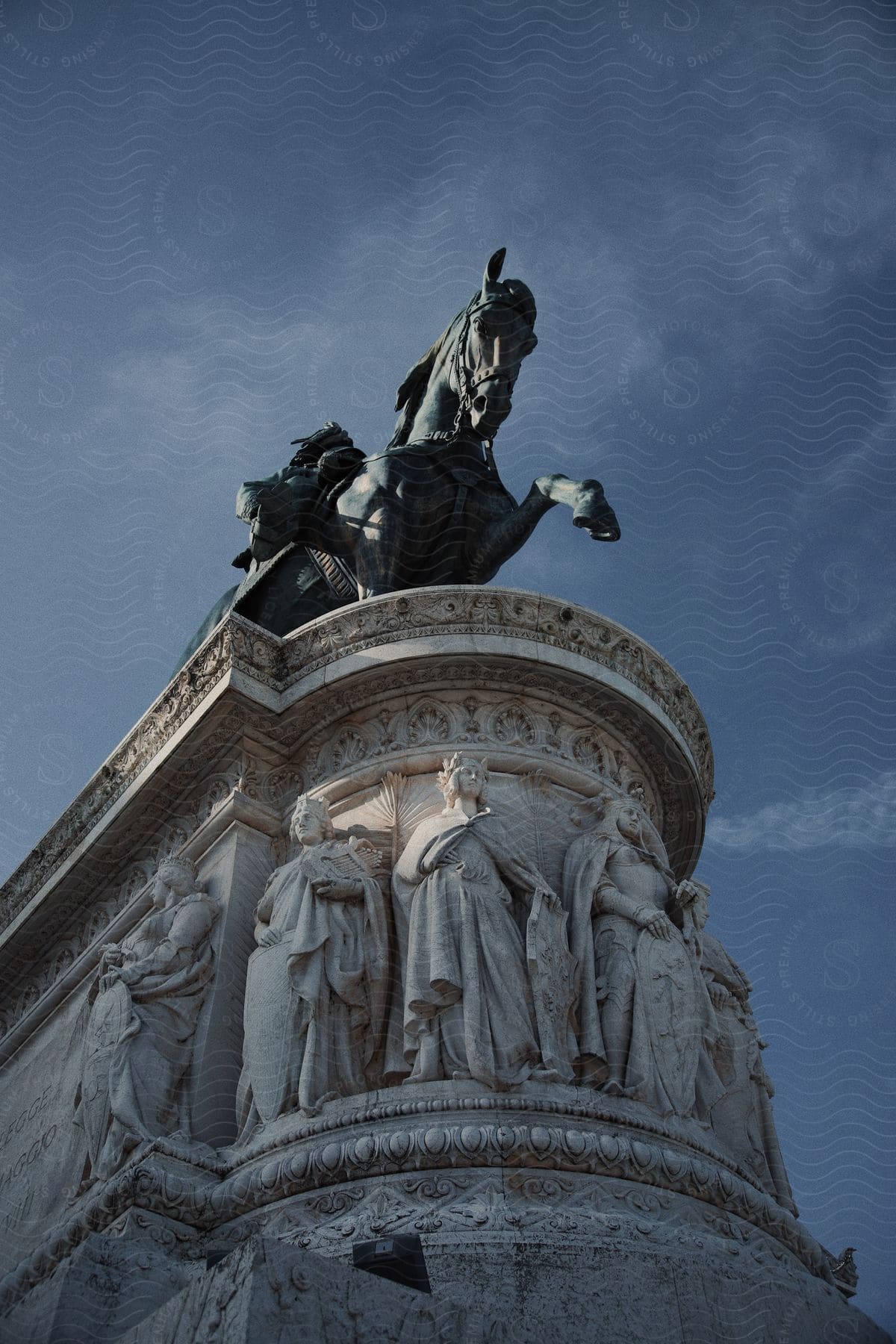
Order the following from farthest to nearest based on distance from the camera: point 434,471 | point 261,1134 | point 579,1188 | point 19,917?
point 434,471
point 19,917
point 261,1134
point 579,1188

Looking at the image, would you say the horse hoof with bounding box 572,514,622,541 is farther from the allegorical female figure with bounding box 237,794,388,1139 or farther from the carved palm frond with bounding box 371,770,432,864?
the allegorical female figure with bounding box 237,794,388,1139

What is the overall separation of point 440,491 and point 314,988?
16.1 ft

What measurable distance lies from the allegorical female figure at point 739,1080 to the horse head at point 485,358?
14.0 ft

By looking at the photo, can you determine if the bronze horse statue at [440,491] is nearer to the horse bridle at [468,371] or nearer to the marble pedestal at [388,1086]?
the horse bridle at [468,371]

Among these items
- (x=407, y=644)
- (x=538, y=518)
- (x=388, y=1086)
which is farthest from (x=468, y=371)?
(x=388, y=1086)

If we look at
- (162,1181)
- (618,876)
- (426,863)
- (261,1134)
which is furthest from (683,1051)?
(162,1181)

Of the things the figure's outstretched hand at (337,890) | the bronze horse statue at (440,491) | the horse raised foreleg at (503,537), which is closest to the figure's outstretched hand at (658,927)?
the figure's outstretched hand at (337,890)

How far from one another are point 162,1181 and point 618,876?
312cm

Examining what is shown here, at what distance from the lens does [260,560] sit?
38.5 ft

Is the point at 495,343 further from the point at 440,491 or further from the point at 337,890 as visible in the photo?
the point at 337,890

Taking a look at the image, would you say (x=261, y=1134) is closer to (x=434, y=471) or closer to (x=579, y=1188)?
(x=579, y=1188)

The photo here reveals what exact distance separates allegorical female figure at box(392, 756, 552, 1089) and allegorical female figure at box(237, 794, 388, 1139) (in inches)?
9.5

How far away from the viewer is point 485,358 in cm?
1151

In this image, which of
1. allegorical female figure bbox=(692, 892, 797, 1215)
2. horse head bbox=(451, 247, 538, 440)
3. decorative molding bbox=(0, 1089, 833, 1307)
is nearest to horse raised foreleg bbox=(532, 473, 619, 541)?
horse head bbox=(451, 247, 538, 440)
